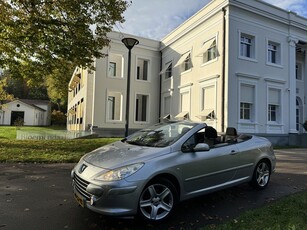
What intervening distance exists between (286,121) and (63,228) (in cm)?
1841

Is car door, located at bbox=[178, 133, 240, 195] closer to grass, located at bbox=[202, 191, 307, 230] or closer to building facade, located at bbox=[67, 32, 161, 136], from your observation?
grass, located at bbox=[202, 191, 307, 230]

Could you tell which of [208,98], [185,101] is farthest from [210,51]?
[185,101]

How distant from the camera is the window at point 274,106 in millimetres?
19000

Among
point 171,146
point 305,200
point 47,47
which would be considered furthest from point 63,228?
point 47,47

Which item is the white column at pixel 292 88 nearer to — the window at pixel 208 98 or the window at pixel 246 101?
the window at pixel 246 101

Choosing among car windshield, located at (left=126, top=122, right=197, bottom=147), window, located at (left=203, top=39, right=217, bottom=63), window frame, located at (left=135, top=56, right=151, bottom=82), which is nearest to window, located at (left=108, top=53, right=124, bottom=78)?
window frame, located at (left=135, top=56, right=151, bottom=82)

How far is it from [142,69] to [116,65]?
2425 millimetres

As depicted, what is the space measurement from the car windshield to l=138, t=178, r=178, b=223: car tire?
0.76 metres

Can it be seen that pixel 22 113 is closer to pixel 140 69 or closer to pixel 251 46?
pixel 140 69

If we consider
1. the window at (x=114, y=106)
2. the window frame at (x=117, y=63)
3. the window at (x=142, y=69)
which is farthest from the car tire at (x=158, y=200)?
the window at (x=142, y=69)

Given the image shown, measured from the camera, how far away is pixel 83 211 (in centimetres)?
479

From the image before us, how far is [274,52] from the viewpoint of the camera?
19.6m

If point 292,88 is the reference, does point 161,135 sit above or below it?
below

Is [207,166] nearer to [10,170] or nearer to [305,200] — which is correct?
[305,200]
